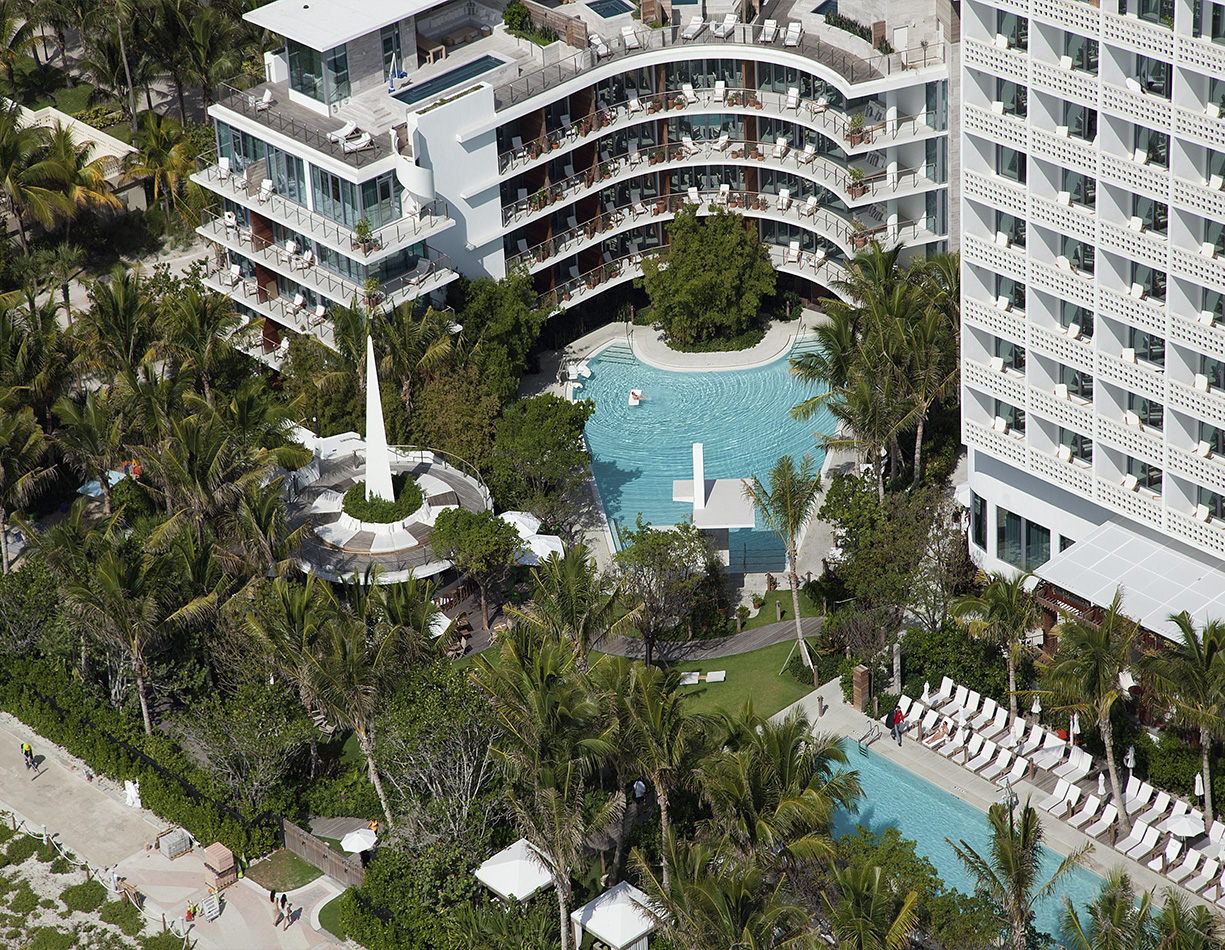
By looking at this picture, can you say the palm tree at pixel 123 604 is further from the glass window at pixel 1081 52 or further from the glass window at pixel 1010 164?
the glass window at pixel 1081 52

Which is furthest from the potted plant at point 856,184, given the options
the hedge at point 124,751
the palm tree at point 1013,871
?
the hedge at point 124,751

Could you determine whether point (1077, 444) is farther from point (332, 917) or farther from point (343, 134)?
point (343, 134)

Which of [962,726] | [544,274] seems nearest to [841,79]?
[544,274]

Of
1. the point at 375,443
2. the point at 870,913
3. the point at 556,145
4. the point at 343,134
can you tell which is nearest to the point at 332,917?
the point at 870,913

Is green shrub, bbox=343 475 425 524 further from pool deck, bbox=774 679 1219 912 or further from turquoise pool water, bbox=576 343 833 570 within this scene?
pool deck, bbox=774 679 1219 912

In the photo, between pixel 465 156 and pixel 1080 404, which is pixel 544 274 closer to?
pixel 465 156
